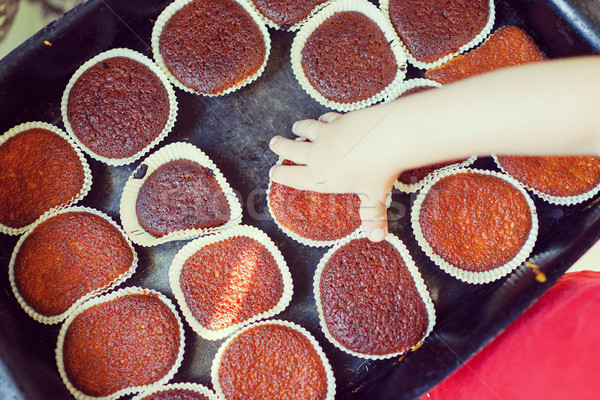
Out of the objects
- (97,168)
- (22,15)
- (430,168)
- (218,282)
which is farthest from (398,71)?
(22,15)

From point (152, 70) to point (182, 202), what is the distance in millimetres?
A: 816

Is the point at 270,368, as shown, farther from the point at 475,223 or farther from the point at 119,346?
the point at 475,223

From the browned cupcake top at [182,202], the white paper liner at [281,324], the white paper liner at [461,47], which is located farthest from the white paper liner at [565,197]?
the browned cupcake top at [182,202]

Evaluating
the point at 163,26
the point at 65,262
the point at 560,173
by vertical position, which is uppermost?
the point at 163,26

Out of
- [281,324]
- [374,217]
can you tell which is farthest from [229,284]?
[374,217]

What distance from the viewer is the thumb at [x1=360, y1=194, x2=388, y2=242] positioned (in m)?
2.41

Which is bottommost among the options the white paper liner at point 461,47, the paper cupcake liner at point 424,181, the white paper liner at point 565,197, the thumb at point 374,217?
the white paper liner at point 565,197

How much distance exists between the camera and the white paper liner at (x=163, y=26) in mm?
2783

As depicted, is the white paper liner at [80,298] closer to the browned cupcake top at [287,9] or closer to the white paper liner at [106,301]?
the white paper liner at [106,301]

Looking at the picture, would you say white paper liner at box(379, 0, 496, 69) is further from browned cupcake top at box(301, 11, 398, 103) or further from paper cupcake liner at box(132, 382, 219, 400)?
paper cupcake liner at box(132, 382, 219, 400)

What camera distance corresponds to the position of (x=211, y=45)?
2.75 metres

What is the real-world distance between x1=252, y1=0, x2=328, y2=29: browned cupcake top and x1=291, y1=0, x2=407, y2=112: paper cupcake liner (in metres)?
0.06

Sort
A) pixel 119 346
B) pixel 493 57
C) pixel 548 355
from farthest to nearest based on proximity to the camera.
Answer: pixel 493 57
pixel 119 346
pixel 548 355

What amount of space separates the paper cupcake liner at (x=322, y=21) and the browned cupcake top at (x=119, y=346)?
5.14ft
